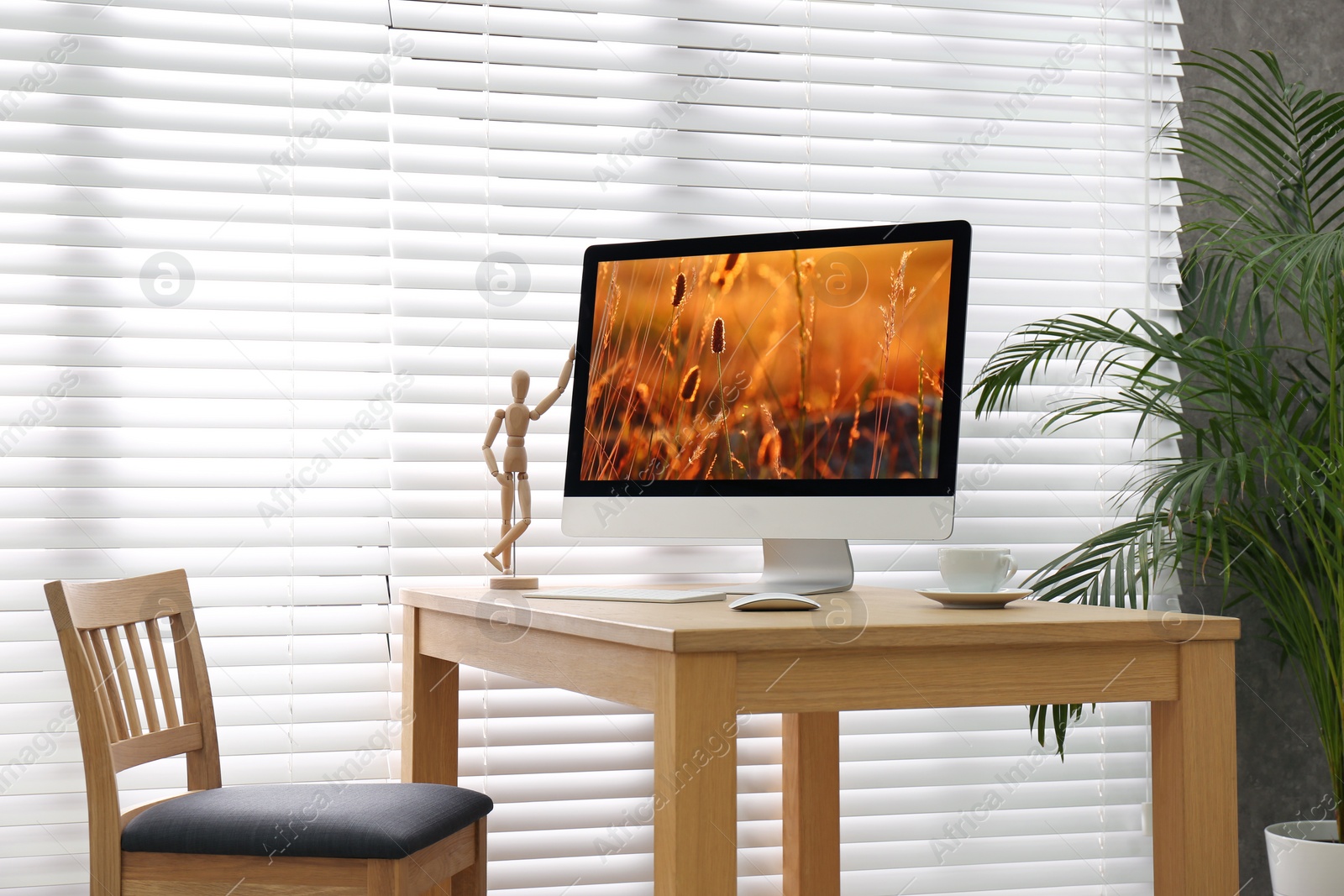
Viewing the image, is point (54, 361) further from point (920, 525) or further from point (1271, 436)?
point (1271, 436)

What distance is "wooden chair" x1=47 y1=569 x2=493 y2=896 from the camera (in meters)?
1.54

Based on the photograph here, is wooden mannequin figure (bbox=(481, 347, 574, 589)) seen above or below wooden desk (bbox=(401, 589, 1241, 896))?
above

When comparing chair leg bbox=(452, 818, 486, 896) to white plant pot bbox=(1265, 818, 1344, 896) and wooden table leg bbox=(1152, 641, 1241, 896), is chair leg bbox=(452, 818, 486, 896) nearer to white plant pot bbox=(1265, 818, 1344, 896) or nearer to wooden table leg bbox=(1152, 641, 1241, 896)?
wooden table leg bbox=(1152, 641, 1241, 896)

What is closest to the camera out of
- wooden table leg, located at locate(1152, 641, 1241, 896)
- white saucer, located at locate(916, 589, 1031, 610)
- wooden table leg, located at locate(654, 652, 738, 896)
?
wooden table leg, located at locate(654, 652, 738, 896)

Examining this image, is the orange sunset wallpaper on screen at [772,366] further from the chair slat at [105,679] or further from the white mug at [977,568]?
the chair slat at [105,679]

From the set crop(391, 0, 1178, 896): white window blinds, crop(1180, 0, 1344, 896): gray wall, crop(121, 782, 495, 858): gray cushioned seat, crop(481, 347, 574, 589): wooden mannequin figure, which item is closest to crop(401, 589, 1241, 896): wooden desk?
crop(121, 782, 495, 858): gray cushioned seat

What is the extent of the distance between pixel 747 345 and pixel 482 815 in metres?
0.87

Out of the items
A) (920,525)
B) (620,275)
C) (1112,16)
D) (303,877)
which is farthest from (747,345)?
(1112,16)

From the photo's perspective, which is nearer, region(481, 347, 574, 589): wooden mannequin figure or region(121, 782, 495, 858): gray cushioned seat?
region(121, 782, 495, 858): gray cushioned seat

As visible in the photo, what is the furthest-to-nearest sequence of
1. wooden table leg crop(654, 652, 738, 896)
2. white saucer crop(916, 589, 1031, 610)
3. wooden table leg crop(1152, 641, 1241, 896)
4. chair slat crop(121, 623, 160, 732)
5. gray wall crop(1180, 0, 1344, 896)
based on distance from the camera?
gray wall crop(1180, 0, 1344, 896)
chair slat crop(121, 623, 160, 732)
white saucer crop(916, 589, 1031, 610)
wooden table leg crop(1152, 641, 1241, 896)
wooden table leg crop(654, 652, 738, 896)

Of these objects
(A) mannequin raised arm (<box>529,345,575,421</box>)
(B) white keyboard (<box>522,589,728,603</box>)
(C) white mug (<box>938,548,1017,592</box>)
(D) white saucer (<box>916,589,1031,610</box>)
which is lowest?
(B) white keyboard (<box>522,589,728,603</box>)

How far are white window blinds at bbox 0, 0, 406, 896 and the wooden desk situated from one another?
72 centimetres

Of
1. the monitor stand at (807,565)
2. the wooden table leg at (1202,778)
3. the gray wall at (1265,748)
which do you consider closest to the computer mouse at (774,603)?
the monitor stand at (807,565)

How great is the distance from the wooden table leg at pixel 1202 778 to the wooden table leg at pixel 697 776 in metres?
0.58
